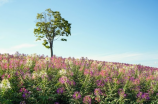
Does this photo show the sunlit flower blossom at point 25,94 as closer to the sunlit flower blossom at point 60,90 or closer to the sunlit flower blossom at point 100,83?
the sunlit flower blossom at point 60,90

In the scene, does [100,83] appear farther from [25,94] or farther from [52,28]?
[52,28]

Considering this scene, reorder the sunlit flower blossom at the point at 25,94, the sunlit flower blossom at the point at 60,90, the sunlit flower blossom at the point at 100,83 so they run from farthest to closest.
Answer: the sunlit flower blossom at the point at 100,83 → the sunlit flower blossom at the point at 60,90 → the sunlit flower blossom at the point at 25,94

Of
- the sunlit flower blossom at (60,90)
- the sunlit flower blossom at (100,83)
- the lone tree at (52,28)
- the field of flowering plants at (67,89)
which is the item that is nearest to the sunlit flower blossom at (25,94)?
the field of flowering plants at (67,89)

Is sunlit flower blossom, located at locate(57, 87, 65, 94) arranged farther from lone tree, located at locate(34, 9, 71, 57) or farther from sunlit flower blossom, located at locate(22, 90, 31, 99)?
lone tree, located at locate(34, 9, 71, 57)

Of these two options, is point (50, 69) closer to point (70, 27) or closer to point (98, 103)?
point (98, 103)

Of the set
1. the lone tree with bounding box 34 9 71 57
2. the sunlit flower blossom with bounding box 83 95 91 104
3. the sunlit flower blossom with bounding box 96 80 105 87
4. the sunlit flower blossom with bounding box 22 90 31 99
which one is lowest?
the sunlit flower blossom with bounding box 83 95 91 104

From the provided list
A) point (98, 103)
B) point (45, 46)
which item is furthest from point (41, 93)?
point (45, 46)

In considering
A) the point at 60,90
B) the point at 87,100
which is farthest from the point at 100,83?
the point at 60,90

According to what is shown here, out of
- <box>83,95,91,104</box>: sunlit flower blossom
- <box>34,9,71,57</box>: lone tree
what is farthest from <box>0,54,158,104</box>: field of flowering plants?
<box>34,9,71,57</box>: lone tree

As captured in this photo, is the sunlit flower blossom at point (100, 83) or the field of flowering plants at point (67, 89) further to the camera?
the sunlit flower blossom at point (100, 83)

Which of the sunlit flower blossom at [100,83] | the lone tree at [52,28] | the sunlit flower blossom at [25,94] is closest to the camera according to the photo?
the sunlit flower blossom at [25,94]

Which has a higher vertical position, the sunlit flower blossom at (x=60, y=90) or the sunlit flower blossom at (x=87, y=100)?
the sunlit flower blossom at (x=60, y=90)

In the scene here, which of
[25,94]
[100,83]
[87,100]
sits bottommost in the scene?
[87,100]

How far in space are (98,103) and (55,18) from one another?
95.4ft
